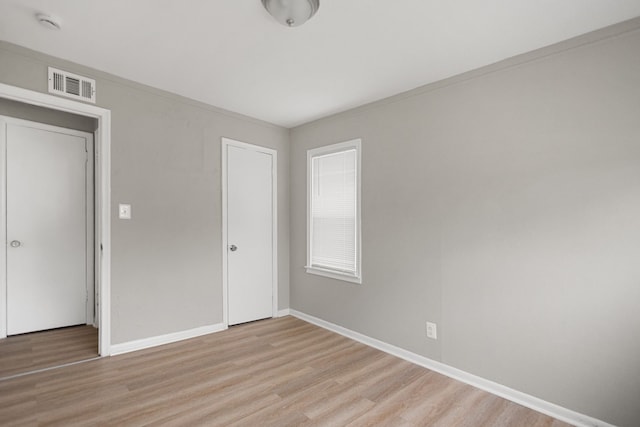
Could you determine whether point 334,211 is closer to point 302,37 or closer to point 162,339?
point 302,37

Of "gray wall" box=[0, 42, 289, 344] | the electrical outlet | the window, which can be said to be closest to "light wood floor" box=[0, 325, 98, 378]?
"gray wall" box=[0, 42, 289, 344]

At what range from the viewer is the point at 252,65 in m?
2.57

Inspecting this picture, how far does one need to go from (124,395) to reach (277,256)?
2197 mm

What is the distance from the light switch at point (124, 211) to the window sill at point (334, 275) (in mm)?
2047

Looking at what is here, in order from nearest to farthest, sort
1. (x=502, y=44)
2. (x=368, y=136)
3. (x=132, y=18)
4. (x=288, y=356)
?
(x=132, y=18) < (x=502, y=44) < (x=288, y=356) < (x=368, y=136)

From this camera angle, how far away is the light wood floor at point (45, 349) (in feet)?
8.81

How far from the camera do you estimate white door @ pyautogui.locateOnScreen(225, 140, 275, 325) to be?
3719 mm

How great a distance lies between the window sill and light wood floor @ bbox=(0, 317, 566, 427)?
70 centimetres

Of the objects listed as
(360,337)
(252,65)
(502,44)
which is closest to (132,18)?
(252,65)

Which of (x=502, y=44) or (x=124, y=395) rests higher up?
(x=502, y=44)

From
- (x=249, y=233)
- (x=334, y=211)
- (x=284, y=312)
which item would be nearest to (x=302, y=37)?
(x=334, y=211)

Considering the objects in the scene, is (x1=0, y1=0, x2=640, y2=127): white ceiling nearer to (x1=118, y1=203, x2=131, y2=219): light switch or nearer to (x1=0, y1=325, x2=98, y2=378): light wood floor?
(x1=118, y1=203, x2=131, y2=219): light switch

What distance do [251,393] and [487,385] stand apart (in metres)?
1.78

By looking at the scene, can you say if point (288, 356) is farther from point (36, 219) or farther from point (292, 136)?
point (36, 219)
